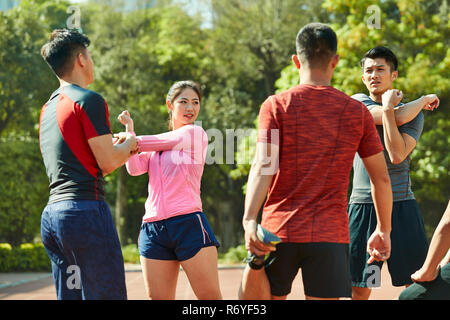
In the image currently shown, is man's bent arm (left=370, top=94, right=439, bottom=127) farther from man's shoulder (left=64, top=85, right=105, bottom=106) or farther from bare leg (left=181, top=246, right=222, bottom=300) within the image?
man's shoulder (left=64, top=85, right=105, bottom=106)

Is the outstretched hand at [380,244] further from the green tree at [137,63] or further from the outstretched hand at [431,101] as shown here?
the green tree at [137,63]

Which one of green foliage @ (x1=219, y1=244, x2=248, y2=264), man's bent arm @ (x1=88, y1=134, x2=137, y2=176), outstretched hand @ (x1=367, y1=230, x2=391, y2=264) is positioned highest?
man's bent arm @ (x1=88, y1=134, x2=137, y2=176)

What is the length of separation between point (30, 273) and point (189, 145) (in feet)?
41.3

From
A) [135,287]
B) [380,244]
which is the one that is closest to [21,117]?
[135,287]

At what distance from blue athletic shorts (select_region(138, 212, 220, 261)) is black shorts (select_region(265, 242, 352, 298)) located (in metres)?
1.11

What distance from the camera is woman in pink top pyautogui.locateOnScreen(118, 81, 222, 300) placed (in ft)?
12.6

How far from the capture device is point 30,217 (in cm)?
1867

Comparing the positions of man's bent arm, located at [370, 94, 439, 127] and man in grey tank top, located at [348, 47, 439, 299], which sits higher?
man's bent arm, located at [370, 94, 439, 127]

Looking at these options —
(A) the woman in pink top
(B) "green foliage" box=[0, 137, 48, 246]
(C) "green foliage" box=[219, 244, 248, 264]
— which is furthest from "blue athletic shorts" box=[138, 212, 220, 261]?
(B) "green foliage" box=[0, 137, 48, 246]

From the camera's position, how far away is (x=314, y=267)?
2.78 m

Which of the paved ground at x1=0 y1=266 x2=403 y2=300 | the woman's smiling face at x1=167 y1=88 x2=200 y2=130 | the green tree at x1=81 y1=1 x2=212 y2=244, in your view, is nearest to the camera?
the woman's smiling face at x1=167 y1=88 x2=200 y2=130

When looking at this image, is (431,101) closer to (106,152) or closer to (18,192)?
(106,152)

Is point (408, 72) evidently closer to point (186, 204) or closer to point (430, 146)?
point (430, 146)

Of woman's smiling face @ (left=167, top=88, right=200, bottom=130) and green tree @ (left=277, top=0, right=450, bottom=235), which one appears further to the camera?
green tree @ (left=277, top=0, right=450, bottom=235)
